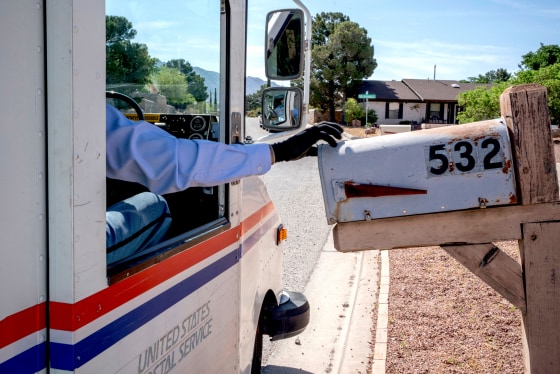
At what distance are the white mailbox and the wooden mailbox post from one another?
2.0 inches

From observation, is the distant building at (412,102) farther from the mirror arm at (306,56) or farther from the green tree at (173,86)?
the green tree at (173,86)

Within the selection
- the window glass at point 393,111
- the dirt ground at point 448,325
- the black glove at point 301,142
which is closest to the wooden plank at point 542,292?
the black glove at point 301,142

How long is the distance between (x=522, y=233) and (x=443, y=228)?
0.30 metres

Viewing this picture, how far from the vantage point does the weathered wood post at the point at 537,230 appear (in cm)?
211

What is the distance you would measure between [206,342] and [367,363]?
2311mm

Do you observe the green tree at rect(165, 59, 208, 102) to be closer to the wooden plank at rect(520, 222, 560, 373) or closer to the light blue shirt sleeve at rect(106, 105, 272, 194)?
the light blue shirt sleeve at rect(106, 105, 272, 194)

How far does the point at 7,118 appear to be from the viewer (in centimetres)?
122

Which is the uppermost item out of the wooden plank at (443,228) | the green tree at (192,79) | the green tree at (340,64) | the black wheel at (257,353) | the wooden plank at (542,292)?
the green tree at (340,64)

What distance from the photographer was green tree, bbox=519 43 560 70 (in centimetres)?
4112

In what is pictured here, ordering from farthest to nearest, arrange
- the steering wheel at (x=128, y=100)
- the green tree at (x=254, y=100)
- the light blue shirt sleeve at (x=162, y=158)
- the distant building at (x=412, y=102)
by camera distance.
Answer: the distant building at (x=412, y=102) → the green tree at (x=254, y=100) → the steering wheel at (x=128, y=100) → the light blue shirt sleeve at (x=162, y=158)

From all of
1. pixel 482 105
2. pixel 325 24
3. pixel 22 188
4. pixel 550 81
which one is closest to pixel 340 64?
pixel 325 24

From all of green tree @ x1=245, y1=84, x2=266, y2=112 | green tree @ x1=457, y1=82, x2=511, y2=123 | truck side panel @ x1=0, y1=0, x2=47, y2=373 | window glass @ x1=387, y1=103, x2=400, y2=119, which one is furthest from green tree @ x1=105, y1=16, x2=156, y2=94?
window glass @ x1=387, y1=103, x2=400, y2=119

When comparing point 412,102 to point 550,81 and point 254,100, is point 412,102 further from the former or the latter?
point 254,100

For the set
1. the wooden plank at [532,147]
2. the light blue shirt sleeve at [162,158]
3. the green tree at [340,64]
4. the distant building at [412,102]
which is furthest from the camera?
the distant building at [412,102]
